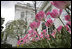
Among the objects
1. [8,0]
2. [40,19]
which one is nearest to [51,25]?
[40,19]

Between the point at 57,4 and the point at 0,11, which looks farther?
the point at 0,11

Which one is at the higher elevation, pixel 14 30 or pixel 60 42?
pixel 60 42

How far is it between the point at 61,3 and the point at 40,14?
0.31 ft

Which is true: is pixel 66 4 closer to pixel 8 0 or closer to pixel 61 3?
pixel 61 3

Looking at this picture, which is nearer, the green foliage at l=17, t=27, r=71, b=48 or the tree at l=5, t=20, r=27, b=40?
the green foliage at l=17, t=27, r=71, b=48

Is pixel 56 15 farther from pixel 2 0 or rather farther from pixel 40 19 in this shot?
pixel 2 0

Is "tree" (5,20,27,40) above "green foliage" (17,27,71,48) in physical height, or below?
below

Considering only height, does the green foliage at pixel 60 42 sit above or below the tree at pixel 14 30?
above

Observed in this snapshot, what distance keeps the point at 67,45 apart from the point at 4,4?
0.61ft

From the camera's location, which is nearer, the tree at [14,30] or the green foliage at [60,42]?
the green foliage at [60,42]

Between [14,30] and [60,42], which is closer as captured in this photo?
[60,42]

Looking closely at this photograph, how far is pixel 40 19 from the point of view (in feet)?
0.70

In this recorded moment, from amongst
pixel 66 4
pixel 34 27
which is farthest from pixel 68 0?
pixel 34 27

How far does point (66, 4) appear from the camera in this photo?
12 cm
